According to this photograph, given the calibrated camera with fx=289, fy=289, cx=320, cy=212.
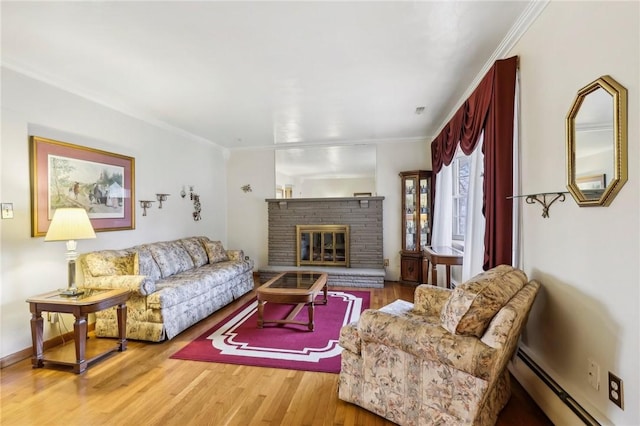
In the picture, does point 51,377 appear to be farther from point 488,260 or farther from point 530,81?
point 530,81

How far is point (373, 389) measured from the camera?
1.80 meters

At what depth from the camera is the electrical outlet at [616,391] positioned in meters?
1.31

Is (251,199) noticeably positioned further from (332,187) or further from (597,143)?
(597,143)

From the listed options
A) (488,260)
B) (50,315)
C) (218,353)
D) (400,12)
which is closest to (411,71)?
(400,12)

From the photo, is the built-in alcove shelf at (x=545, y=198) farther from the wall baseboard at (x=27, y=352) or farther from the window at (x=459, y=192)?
the wall baseboard at (x=27, y=352)

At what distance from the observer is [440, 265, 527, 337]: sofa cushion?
150 centimetres

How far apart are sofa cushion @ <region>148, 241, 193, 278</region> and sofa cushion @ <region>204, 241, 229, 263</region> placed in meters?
0.39

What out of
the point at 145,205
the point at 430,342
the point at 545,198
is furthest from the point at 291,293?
the point at 145,205

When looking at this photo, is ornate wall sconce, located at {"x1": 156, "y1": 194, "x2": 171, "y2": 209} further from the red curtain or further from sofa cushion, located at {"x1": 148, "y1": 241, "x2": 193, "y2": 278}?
the red curtain

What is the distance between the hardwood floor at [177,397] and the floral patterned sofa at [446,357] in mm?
187

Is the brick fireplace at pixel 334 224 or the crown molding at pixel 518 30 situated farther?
the brick fireplace at pixel 334 224

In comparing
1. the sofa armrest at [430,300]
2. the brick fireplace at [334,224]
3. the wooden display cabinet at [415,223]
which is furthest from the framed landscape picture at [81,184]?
the wooden display cabinet at [415,223]

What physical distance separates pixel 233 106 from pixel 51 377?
307 centimetres

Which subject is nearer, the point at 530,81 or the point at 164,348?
the point at 530,81
